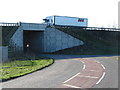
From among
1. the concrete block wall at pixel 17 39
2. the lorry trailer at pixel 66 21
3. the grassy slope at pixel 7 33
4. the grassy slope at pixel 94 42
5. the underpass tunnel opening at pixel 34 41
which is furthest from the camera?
the lorry trailer at pixel 66 21

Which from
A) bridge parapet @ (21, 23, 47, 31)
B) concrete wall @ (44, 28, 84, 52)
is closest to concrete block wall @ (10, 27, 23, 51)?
bridge parapet @ (21, 23, 47, 31)

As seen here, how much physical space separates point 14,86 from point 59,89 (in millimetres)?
3213

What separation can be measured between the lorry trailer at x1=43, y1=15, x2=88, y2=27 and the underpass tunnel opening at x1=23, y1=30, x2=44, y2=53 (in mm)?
7736

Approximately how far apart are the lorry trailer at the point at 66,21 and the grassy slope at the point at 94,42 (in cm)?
391

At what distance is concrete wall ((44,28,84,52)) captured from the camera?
34.8m

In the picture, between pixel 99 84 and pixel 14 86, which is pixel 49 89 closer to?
pixel 14 86

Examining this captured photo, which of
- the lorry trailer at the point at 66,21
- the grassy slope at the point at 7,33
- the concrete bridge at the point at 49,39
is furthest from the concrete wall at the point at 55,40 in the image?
the lorry trailer at the point at 66,21

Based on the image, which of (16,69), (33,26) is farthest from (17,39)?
(16,69)

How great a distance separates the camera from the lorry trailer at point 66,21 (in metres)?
43.0

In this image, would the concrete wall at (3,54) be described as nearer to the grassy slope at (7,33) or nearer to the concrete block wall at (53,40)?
the grassy slope at (7,33)

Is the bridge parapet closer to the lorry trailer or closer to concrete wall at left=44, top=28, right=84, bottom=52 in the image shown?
concrete wall at left=44, top=28, right=84, bottom=52

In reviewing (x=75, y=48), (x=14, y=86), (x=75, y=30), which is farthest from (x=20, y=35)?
(x=14, y=86)

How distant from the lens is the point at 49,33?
34.9m

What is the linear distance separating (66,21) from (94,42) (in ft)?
36.4
